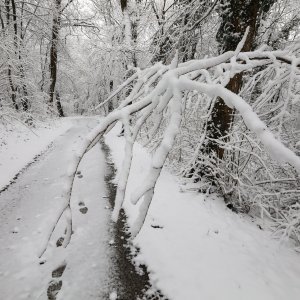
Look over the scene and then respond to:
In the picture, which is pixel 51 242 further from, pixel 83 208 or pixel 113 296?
pixel 113 296

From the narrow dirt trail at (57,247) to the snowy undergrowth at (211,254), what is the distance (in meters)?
0.42

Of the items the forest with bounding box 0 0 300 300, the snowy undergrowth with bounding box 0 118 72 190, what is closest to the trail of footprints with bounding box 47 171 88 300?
the forest with bounding box 0 0 300 300

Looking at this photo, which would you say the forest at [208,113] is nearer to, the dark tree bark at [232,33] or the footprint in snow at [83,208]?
the dark tree bark at [232,33]

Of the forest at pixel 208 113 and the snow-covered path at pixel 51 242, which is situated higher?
the forest at pixel 208 113

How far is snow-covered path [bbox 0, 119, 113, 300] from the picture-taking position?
11.0 feet

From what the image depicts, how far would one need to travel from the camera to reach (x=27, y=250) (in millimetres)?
4094

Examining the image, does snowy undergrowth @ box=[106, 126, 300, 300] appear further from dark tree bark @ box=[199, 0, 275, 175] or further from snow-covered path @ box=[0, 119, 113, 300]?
dark tree bark @ box=[199, 0, 275, 175]

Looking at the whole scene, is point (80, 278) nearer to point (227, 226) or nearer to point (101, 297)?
point (101, 297)

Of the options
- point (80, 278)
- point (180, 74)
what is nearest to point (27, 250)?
point (80, 278)

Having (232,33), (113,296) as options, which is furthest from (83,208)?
(232,33)

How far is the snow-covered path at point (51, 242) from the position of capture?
3.36m

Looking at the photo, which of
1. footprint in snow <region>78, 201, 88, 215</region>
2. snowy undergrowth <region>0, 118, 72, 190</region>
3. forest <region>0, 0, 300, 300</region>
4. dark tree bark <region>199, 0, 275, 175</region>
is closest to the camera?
forest <region>0, 0, 300, 300</region>

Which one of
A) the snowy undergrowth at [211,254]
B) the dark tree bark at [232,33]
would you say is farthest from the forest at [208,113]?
the snowy undergrowth at [211,254]

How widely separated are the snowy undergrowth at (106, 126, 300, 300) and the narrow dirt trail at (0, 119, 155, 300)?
423 mm
